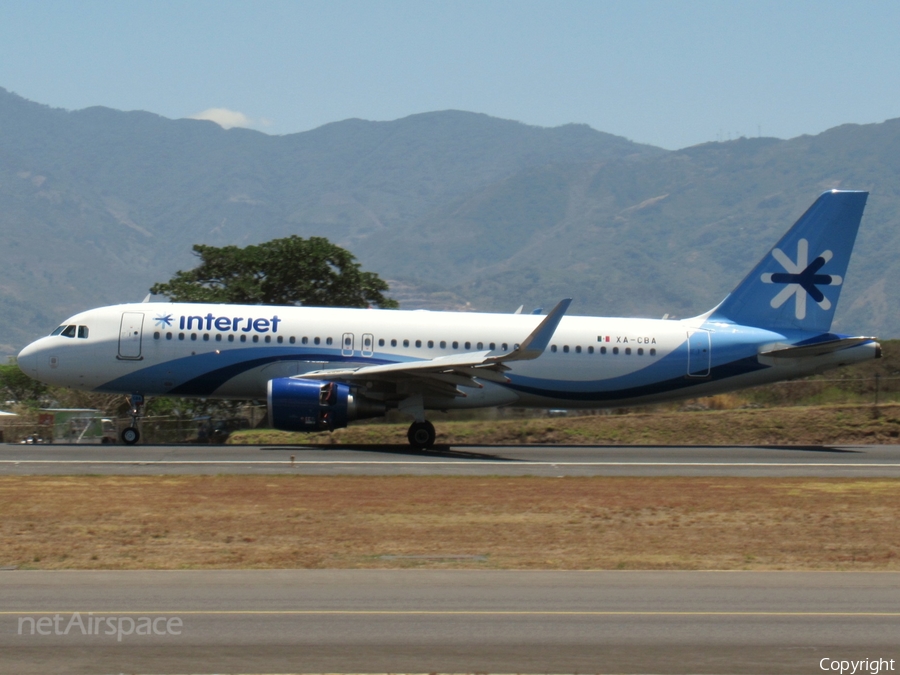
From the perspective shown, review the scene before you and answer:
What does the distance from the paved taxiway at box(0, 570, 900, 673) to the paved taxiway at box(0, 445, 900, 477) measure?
11.2 meters

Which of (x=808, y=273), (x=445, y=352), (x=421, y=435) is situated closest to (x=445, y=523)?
(x=421, y=435)

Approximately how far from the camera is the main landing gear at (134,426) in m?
30.1

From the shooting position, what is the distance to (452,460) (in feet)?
90.3

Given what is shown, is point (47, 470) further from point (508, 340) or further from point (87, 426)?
point (508, 340)

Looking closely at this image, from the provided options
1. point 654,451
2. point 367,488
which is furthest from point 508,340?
point 367,488

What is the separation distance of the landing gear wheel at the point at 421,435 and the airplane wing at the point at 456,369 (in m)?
1.12

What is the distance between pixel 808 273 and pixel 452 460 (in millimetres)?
12879

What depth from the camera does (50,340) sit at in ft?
101

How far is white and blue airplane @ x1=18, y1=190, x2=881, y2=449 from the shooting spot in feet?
97.8

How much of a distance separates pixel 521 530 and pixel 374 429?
56.5 ft

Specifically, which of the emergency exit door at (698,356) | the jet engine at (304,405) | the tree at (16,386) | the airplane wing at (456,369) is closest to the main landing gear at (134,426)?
the jet engine at (304,405)

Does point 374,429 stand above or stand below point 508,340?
below

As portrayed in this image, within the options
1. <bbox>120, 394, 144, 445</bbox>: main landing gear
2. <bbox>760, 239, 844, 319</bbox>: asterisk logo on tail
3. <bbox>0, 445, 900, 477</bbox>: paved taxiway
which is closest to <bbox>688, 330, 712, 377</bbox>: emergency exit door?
<bbox>0, 445, 900, 477</bbox>: paved taxiway

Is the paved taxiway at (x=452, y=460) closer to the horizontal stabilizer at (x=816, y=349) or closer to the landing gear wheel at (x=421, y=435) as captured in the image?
the landing gear wheel at (x=421, y=435)
